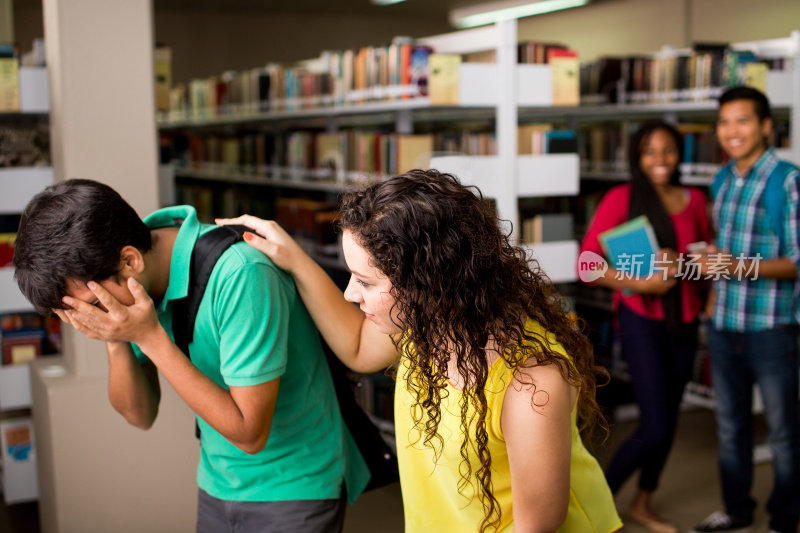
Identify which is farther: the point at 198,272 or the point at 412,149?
the point at 412,149

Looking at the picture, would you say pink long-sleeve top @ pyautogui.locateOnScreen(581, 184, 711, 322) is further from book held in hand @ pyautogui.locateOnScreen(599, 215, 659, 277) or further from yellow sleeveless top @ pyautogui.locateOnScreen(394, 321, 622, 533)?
yellow sleeveless top @ pyautogui.locateOnScreen(394, 321, 622, 533)

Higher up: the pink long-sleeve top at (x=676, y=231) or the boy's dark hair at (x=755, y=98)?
the boy's dark hair at (x=755, y=98)

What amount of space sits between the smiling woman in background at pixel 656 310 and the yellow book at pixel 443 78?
864mm

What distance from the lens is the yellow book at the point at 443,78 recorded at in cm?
362

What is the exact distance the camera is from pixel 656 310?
3.00 m

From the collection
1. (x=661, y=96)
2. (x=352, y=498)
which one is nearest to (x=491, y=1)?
(x=661, y=96)

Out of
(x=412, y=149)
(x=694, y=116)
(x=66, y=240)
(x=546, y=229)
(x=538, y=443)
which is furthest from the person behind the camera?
(x=694, y=116)

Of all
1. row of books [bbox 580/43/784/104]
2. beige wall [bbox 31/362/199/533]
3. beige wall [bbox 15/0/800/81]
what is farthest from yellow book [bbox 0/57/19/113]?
beige wall [bbox 15/0/800/81]

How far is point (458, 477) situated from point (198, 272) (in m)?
0.62

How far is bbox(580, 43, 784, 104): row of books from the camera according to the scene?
4348 millimetres

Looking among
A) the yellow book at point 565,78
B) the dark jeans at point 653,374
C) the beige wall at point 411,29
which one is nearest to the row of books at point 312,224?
the yellow book at point 565,78

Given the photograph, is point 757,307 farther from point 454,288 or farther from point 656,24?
point 656,24

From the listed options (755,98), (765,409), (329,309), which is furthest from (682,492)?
(329,309)

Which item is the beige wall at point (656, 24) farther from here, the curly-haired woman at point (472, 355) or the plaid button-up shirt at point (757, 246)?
the curly-haired woman at point (472, 355)
